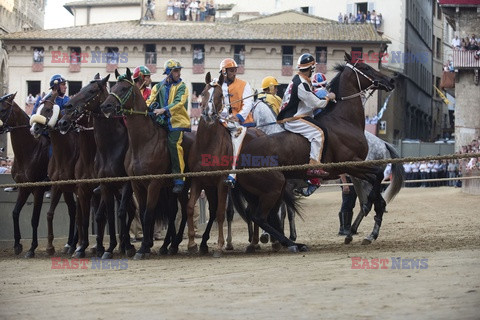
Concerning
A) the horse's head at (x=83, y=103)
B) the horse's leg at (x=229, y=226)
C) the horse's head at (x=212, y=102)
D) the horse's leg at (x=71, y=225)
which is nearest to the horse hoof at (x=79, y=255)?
the horse's leg at (x=71, y=225)

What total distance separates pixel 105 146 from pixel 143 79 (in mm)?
1729

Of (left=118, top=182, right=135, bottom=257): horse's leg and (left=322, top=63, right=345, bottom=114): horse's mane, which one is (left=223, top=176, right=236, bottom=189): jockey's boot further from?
(left=322, top=63, right=345, bottom=114): horse's mane

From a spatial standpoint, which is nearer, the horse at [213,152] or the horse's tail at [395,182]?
the horse at [213,152]

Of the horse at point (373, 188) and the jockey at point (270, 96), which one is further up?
the jockey at point (270, 96)

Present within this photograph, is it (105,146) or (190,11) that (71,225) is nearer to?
(105,146)

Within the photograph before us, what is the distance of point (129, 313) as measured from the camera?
8969mm

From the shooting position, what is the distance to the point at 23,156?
17234mm

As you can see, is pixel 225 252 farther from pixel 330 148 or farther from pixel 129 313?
pixel 129 313

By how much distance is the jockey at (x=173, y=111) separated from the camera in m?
15.4

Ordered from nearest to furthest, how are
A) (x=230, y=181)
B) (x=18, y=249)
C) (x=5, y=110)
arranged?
(x=230, y=181)
(x=18, y=249)
(x=5, y=110)

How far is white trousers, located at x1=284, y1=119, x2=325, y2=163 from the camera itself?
15.0m

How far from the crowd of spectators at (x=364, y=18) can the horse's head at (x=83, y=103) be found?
56.0 metres

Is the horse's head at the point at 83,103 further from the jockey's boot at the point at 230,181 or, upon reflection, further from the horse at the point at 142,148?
the jockey's boot at the point at 230,181


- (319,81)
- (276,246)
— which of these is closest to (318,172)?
(276,246)
